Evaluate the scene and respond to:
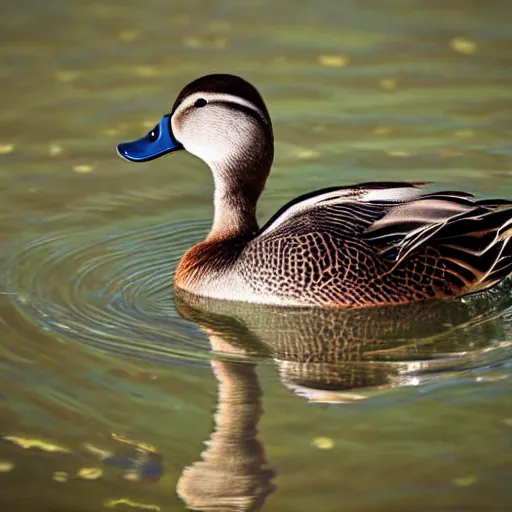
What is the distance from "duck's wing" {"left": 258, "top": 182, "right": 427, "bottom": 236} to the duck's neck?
34 cm

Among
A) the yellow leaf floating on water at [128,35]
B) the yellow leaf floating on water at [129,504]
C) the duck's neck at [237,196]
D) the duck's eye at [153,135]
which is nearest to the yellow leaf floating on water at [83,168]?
the duck's eye at [153,135]

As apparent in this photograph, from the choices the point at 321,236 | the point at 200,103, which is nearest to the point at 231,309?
the point at 321,236

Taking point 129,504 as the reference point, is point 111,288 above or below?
above

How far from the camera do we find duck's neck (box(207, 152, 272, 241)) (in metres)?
10.1

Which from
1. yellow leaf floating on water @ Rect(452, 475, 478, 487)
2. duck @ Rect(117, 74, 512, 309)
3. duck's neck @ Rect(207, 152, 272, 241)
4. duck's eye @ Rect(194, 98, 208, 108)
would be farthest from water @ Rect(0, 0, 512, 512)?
duck's eye @ Rect(194, 98, 208, 108)

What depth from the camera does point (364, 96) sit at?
556 inches

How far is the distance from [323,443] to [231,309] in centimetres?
241

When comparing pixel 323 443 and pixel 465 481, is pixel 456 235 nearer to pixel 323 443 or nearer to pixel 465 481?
pixel 323 443

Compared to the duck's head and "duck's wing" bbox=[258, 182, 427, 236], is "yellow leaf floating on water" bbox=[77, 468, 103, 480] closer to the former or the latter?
"duck's wing" bbox=[258, 182, 427, 236]

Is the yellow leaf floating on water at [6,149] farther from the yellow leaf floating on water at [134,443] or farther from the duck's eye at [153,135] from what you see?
the yellow leaf floating on water at [134,443]

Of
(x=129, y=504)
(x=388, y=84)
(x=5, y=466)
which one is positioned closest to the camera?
(x=129, y=504)

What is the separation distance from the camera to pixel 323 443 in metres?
7.46

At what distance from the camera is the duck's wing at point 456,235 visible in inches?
379

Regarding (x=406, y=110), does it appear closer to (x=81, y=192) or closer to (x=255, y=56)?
(x=255, y=56)
